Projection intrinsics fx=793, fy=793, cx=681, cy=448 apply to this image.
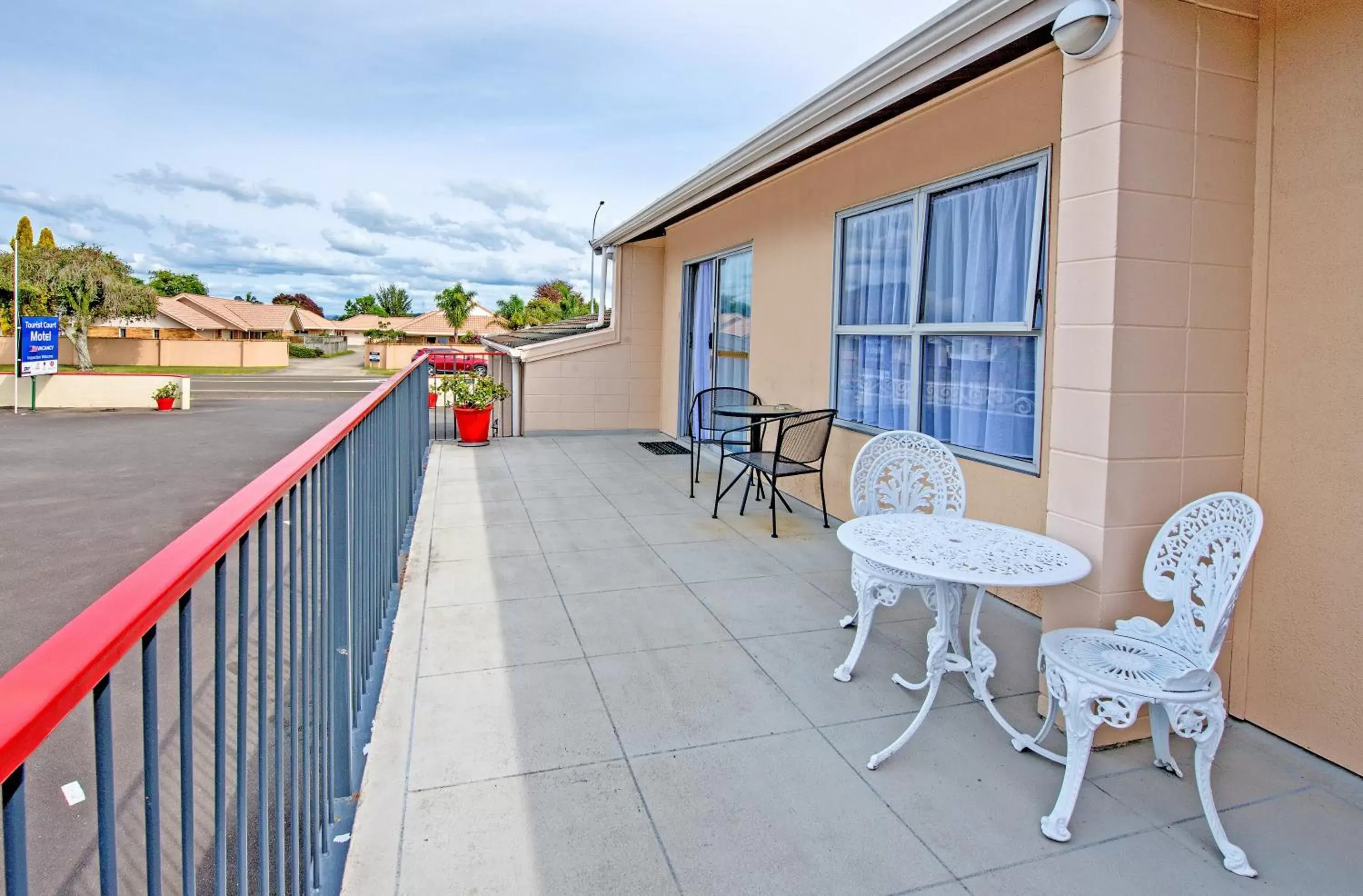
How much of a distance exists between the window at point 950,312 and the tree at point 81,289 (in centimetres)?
3000

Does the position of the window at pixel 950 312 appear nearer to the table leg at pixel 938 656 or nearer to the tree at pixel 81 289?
the table leg at pixel 938 656

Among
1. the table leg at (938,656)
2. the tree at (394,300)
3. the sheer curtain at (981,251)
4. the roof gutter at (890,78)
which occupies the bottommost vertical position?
the table leg at (938,656)

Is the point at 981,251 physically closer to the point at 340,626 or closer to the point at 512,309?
the point at 340,626

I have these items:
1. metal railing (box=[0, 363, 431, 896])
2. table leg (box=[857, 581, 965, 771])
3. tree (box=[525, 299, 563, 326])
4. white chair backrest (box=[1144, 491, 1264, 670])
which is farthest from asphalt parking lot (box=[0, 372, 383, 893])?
tree (box=[525, 299, 563, 326])

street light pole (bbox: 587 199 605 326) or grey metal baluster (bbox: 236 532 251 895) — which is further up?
street light pole (bbox: 587 199 605 326)

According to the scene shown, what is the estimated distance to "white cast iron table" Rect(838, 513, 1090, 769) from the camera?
222 centimetres

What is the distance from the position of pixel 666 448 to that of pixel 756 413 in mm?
2941

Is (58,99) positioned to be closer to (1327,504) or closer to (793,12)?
(793,12)

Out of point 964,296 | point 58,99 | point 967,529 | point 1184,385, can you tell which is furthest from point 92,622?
point 58,99

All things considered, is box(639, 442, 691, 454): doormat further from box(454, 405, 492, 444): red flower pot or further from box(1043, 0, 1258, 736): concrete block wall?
box(1043, 0, 1258, 736): concrete block wall

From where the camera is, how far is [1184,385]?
8.00ft

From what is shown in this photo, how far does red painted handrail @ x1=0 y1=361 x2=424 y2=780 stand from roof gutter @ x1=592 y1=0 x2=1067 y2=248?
9.14 ft

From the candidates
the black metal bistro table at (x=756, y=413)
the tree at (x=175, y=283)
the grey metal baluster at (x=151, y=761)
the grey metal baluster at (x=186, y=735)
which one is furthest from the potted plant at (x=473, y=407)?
the tree at (x=175, y=283)

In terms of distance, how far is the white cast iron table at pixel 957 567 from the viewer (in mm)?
2225
